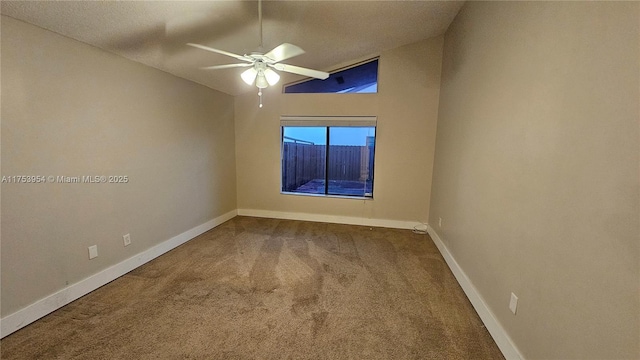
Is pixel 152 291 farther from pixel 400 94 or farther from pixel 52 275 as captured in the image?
pixel 400 94

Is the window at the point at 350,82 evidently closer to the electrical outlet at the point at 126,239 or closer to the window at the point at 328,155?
the window at the point at 328,155

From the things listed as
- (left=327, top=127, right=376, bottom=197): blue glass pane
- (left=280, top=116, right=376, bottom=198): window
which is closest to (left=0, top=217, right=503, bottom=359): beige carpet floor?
(left=327, top=127, right=376, bottom=197): blue glass pane

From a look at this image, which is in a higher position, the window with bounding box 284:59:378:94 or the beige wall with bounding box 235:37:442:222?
the window with bounding box 284:59:378:94

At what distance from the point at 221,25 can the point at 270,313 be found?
2567 millimetres

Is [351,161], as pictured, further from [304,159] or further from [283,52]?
[283,52]

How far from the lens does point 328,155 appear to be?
4312 millimetres

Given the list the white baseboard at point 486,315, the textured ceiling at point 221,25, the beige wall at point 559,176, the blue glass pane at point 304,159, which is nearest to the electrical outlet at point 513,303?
the beige wall at point 559,176

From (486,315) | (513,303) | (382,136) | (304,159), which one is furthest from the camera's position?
(304,159)

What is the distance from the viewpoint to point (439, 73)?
367cm

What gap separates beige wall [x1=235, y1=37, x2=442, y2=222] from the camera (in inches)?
149

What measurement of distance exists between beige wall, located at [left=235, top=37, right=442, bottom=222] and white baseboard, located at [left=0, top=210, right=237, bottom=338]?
5.50 ft

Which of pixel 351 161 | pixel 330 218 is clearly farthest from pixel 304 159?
pixel 330 218

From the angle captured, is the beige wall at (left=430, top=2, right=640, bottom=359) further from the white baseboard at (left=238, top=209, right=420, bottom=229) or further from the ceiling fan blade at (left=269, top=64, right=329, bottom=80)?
the white baseboard at (left=238, top=209, right=420, bottom=229)

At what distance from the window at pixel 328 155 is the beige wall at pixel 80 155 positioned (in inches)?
66.9
